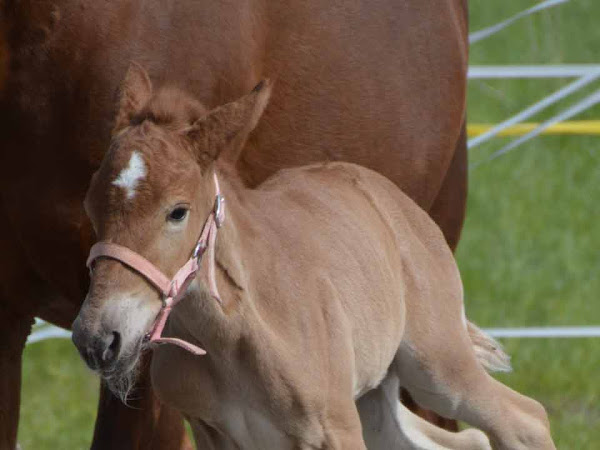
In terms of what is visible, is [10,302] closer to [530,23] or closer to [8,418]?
[8,418]

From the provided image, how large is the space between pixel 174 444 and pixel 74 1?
1.40 metres

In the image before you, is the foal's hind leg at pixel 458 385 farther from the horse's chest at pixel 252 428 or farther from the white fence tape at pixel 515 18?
the white fence tape at pixel 515 18

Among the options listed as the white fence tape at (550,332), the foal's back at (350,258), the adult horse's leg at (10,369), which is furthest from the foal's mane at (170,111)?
the white fence tape at (550,332)

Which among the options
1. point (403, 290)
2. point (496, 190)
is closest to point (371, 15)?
point (403, 290)

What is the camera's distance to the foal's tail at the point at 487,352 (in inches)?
191

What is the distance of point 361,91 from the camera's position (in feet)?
15.8

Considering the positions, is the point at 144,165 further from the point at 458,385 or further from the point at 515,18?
the point at 515,18

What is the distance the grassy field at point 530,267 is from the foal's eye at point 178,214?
3129 mm

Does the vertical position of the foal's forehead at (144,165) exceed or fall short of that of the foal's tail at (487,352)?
it exceeds it

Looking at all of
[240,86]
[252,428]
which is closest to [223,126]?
[252,428]

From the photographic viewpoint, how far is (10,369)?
498cm

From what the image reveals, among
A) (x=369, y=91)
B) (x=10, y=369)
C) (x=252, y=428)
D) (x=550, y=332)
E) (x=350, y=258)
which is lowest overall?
(x=550, y=332)

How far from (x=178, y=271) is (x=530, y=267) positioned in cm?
610

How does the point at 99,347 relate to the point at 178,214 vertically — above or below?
below
